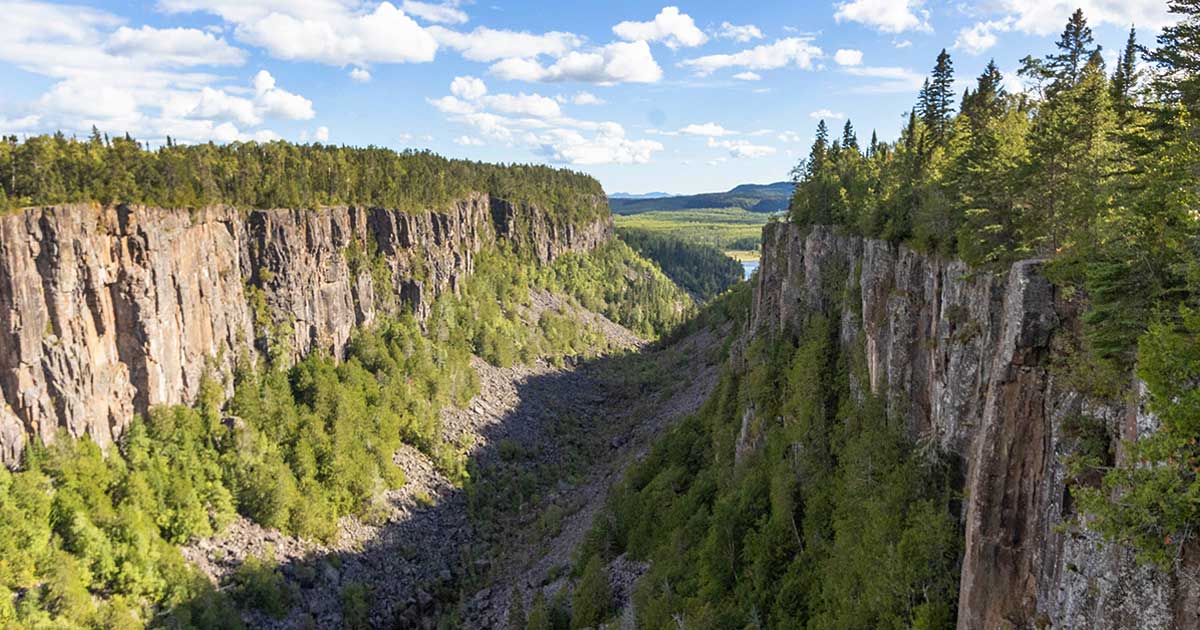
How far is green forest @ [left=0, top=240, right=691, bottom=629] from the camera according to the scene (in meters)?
52.2

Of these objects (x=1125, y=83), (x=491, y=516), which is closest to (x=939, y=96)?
(x=1125, y=83)

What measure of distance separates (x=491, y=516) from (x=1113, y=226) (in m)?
71.2

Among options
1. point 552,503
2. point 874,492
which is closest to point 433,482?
point 552,503

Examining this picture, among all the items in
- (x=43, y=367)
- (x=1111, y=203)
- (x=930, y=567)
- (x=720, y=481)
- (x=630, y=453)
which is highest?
(x=1111, y=203)

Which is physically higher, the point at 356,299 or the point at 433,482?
the point at 356,299

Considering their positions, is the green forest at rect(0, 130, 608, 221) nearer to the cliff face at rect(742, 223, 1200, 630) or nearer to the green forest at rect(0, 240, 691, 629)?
the green forest at rect(0, 240, 691, 629)

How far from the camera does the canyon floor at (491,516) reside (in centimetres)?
6288

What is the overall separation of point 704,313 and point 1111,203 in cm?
12352

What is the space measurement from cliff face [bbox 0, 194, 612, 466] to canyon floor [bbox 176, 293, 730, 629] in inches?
662

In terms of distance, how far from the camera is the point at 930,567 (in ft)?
97.1

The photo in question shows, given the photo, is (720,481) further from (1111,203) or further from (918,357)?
(1111,203)

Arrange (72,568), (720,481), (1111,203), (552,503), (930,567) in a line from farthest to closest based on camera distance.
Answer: (552,503) → (720,481) → (72,568) → (930,567) → (1111,203)

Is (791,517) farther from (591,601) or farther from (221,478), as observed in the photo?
(221,478)

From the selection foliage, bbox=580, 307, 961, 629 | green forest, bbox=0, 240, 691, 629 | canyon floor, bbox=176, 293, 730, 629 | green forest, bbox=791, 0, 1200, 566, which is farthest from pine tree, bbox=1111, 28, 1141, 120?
green forest, bbox=0, 240, 691, 629
